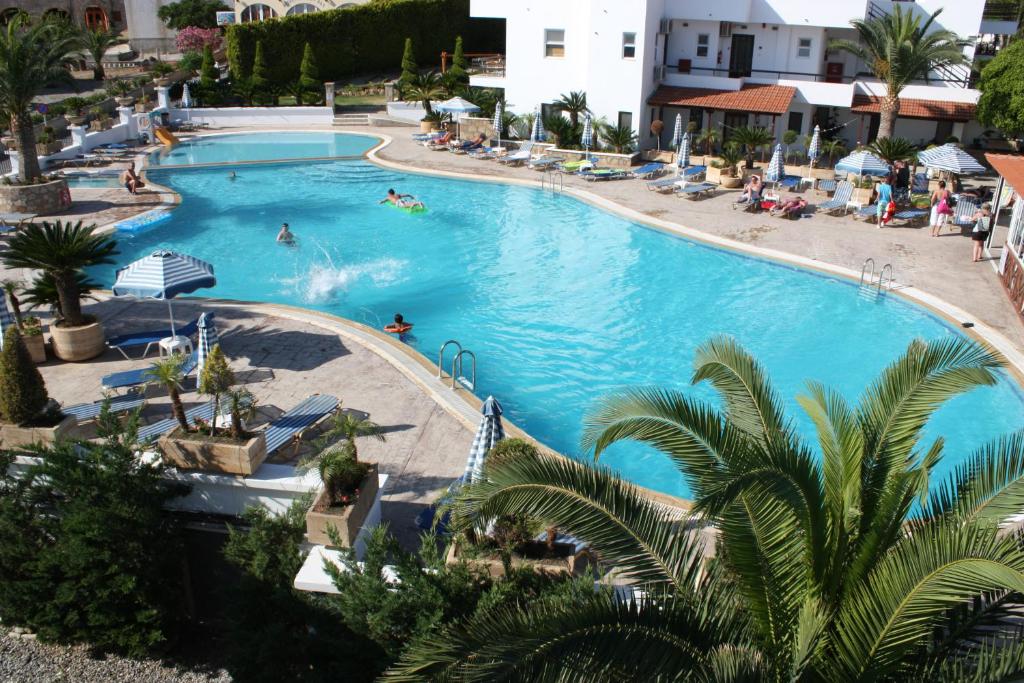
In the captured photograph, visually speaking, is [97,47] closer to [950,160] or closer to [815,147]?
[815,147]

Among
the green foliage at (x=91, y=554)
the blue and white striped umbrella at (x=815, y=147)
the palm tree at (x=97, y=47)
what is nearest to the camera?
the green foliage at (x=91, y=554)

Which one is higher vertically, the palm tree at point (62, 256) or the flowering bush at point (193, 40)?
the flowering bush at point (193, 40)

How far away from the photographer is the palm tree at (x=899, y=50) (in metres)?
30.4

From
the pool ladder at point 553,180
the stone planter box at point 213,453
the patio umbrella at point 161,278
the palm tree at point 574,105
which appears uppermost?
the palm tree at point 574,105

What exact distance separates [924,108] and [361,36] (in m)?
33.0

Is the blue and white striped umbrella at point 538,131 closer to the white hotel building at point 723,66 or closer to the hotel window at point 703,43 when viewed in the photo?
the white hotel building at point 723,66

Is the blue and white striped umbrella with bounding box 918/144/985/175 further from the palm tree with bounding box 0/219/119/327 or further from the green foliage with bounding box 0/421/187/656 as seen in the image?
the green foliage with bounding box 0/421/187/656

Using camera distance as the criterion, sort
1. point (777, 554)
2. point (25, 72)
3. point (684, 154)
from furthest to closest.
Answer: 1. point (684, 154)
2. point (25, 72)
3. point (777, 554)

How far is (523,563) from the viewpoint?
865 cm

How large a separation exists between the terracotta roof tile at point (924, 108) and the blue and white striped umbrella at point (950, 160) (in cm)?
661

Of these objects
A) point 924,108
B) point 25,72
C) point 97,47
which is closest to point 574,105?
point 924,108

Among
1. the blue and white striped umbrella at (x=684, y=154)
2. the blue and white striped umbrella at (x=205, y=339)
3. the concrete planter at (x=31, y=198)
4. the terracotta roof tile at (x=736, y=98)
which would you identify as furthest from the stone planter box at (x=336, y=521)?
the terracotta roof tile at (x=736, y=98)

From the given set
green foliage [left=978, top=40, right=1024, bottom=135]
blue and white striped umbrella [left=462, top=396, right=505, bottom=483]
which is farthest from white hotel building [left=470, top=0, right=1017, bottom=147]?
blue and white striped umbrella [left=462, top=396, right=505, bottom=483]

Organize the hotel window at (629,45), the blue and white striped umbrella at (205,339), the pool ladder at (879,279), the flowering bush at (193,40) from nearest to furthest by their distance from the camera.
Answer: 1. the blue and white striped umbrella at (205,339)
2. the pool ladder at (879,279)
3. the hotel window at (629,45)
4. the flowering bush at (193,40)
